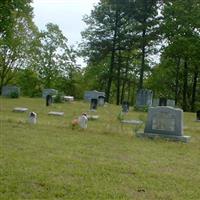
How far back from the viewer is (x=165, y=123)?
12.8m

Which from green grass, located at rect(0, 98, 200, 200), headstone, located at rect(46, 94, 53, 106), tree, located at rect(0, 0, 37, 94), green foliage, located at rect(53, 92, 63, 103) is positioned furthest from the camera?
tree, located at rect(0, 0, 37, 94)

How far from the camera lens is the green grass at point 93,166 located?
6258 millimetres

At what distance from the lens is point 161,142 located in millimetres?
11875

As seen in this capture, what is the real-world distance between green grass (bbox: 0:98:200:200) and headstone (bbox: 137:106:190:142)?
0.52 metres

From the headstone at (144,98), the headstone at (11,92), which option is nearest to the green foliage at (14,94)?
the headstone at (11,92)

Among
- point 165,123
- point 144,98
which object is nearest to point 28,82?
point 144,98

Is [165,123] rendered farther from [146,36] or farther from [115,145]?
[146,36]

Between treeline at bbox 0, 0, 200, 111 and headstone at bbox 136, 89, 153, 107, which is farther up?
treeline at bbox 0, 0, 200, 111

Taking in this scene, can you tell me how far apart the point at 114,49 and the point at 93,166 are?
3000 cm

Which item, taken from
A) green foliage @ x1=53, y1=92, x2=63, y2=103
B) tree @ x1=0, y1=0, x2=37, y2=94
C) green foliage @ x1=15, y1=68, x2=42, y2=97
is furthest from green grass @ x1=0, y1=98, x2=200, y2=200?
green foliage @ x1=15, y1=68, x2=42, y2=97

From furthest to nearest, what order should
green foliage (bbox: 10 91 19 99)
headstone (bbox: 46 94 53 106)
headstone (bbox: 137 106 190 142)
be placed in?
green foliage (bbox: 10 91 19 99)
headstone (bbox: 46 94 53 106)
headstone (bbox: 137 106 190 142)

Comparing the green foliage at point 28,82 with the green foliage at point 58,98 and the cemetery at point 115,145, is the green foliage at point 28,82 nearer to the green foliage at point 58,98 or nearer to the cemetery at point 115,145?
the cemetery at point 115,145

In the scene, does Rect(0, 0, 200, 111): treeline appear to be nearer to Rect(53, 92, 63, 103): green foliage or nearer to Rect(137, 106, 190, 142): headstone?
Rect(53, 92, 63, 103): green foliage

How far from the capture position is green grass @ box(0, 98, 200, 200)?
626 cm
